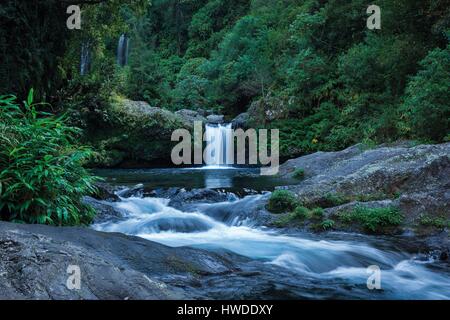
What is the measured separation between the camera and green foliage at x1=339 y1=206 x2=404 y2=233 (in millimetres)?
7859

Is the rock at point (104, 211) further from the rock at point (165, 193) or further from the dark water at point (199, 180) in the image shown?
the dark water at point (199, 180)

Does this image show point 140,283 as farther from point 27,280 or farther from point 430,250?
point 430,250

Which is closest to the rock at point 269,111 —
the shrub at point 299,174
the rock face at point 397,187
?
the shrub at point 299,174

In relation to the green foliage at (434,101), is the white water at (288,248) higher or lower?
lower

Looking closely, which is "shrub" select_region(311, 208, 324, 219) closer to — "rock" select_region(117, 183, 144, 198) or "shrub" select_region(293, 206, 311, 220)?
"shrub" select_region(293, 206, 311, 220)

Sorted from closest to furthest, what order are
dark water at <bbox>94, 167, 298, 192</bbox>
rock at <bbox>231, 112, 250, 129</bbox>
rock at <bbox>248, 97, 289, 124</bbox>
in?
1. dark water at <bbox>94, 167, 298, 192</bbox>
2. rock at <bbox>248, 97, 289, 124</bbox>
3. rock at <bbox>231, 112, 250, 129</bbox>

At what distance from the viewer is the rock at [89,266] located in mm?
3604

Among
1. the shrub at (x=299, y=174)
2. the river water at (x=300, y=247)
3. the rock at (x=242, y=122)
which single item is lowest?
→ the river water at (x=300, y=247)

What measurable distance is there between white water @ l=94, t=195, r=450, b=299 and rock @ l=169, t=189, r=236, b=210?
440 mm

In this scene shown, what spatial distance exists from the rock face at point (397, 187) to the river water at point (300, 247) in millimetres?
986

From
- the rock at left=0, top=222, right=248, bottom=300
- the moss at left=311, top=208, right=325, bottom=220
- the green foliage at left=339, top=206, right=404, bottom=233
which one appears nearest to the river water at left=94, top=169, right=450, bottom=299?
the green foliage at left=339, top=206, right=404, bottom=233

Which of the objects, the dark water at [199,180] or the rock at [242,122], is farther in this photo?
the rock at [242,122]

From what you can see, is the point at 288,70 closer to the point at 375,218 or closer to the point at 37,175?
the point at 375,218

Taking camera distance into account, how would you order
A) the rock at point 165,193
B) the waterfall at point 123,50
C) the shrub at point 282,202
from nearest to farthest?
the shrub at point 282,202 → the rock at point 165,193 → the waterfall at point 123,50
